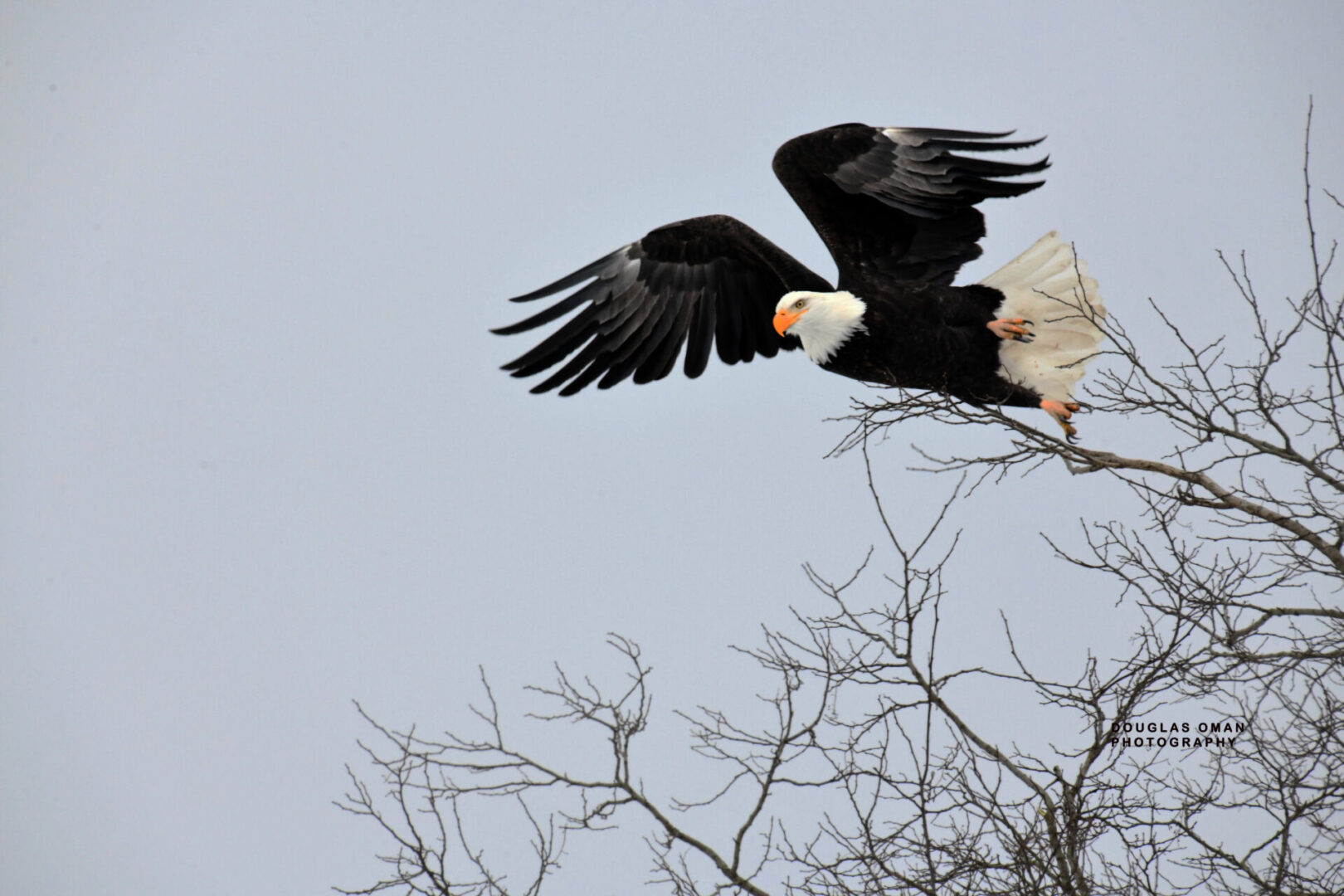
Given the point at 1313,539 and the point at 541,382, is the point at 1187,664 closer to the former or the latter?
the point at 1313,539

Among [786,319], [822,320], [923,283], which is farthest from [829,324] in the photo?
[923,283]

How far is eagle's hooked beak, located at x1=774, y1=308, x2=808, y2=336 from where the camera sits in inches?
207

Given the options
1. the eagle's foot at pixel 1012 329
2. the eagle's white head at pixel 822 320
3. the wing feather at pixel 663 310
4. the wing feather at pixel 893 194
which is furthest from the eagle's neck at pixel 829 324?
the wing feather at pixel 663 310

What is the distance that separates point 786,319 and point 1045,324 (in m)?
1.13

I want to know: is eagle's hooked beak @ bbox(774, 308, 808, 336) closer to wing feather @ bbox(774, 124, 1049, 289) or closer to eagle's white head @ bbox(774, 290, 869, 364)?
eagle's white head @ bbox(774, 290, 869, 364)

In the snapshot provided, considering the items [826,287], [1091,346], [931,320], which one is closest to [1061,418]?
[1091,346]

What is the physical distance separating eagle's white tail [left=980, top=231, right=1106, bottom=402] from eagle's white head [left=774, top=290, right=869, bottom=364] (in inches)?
26.1

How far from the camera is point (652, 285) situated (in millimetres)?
6324

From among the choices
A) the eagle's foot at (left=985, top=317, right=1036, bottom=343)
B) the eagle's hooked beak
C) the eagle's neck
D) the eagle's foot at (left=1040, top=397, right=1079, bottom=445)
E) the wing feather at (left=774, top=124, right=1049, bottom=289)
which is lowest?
the eagle's foot at (left=1040, top=397, right=1079, bottom=445)

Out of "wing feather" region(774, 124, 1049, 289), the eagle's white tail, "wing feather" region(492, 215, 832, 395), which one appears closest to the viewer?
"wing feather" region(774, 124, 1049, 289)

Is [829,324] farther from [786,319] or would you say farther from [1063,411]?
[1063,411]

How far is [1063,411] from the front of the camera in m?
5.17

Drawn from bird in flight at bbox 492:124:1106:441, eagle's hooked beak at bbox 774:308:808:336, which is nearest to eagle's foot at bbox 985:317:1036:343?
bird in flight at bbox 492:124:1106:441

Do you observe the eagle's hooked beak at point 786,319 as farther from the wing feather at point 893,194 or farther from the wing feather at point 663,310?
the wing feather at point 663,310
